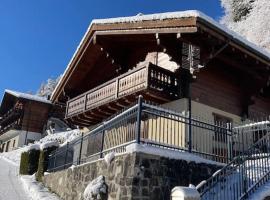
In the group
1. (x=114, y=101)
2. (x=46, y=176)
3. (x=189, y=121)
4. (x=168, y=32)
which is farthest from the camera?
(x=46, y=176)

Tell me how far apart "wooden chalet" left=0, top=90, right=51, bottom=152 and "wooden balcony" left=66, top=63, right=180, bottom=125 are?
2898cm

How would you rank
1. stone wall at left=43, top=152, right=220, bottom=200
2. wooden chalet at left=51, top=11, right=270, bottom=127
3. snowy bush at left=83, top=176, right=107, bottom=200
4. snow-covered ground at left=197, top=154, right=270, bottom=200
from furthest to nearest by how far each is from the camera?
wooden chalet at left=51, top=11, right=270, bottom=127
snowy bush at left=83, top=176, right=107, bottom=200
snow-covered ground at left=197, top=154, right=270, bottom=200
stone wall at left=43, top=152, right=220, bottom=200

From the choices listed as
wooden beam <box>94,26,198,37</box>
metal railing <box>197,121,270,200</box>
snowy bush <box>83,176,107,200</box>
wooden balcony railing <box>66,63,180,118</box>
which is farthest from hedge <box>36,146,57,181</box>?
metal railing <box>197,121,270,200</box>

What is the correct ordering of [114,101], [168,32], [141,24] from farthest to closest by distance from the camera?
1. [114,101]
2. [141,24]
3. [168,32]

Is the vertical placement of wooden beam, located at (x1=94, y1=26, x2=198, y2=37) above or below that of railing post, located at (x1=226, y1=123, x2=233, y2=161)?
above

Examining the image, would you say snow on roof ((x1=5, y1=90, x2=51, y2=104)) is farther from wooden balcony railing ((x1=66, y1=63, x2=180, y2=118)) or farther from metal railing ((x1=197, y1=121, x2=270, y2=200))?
metal railing ((x1=197, y1=121, x2=270, y2=200))

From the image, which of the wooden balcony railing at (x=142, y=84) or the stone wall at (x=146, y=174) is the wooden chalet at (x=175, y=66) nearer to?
the wooden balcony railing at (x=142, y=84)

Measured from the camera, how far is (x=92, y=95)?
17.7 metres

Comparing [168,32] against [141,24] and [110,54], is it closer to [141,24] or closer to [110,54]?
[141,24]

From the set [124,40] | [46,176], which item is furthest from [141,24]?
[46,176]

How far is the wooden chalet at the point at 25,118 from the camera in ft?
149

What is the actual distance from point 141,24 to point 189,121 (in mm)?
5626

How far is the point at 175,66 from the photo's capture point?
1495 centimetres

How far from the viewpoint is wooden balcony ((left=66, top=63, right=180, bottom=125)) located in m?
13.7
